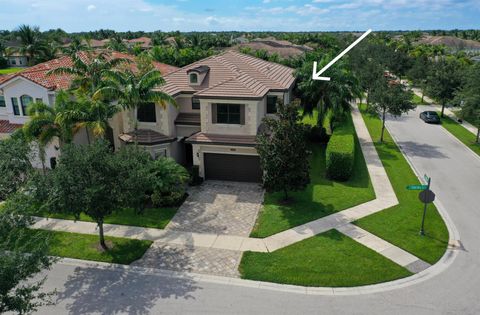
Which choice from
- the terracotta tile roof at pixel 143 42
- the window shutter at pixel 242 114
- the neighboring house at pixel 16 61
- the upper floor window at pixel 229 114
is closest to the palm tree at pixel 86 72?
the upper floor window at pixel 229 114

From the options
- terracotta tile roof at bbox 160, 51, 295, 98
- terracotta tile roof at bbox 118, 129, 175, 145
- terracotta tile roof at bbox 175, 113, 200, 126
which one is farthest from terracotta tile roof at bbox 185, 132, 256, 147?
terracotta tile roof at bbox 160, 51, 295, 98

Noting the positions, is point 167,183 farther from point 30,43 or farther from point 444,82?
point 30,43

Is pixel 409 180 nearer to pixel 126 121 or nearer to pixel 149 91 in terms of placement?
pixel 149 91

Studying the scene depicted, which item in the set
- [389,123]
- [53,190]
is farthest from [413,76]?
[53,190]

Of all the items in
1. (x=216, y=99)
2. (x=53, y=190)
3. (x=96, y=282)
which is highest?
(x=216, y=99)

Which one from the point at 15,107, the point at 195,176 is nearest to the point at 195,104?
the point at 195,176

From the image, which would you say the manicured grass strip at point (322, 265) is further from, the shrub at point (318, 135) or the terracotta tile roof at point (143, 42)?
the terracotta tile roof at point (143, 42)

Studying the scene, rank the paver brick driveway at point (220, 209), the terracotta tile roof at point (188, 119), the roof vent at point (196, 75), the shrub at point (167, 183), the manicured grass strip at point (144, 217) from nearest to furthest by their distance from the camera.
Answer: the paver brick driveway at point (220, 209) → the manicured grass strip at point (144, 217) → the shrub at point (167, 183) → the terracotta tile roof at point (188, 119) → the roof vent at point (196, 75)
